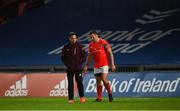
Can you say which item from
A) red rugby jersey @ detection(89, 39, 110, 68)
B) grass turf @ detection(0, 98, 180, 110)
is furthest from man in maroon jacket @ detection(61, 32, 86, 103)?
grass turf @ detection(0, 98, 180, 110)

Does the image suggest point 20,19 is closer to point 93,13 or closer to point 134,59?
point 93,13

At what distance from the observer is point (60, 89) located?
2247 cm

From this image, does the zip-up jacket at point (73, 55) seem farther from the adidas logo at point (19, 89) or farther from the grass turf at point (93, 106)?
the adidas logo at point (19, 89)

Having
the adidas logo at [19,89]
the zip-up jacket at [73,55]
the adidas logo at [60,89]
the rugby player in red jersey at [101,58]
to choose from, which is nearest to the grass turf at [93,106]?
the rugby player in red jersey at [101,58]

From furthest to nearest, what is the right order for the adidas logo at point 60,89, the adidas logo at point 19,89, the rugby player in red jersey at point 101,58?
the adidas logo at point 19,89 → the adidas logo at point 60,89 → the rugby player in red jersey at point 101,58

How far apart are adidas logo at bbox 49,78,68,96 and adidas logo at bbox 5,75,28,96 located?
1.07 m

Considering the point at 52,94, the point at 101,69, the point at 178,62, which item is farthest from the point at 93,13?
the point at 101,69

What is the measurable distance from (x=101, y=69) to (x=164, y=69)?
280 inches

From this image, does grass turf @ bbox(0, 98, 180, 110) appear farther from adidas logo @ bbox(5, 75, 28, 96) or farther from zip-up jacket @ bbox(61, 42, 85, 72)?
adidas logo @ bbox(5, 75, 28, 96)

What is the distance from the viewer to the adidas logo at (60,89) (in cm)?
2241

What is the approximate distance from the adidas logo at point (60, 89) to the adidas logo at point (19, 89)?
107 centimetres

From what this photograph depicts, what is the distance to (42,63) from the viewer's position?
26.8 m

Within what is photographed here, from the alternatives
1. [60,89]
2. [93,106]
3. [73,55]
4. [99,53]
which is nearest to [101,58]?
[99,53]

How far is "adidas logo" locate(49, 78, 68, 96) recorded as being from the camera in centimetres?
2241
